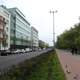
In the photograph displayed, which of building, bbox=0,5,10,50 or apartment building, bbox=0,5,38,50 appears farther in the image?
apartment building, bbox=0,5,38,50

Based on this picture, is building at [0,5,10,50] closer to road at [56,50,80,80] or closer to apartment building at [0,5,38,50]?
apartment building at [0,5,38,50]

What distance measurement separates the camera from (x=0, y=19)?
94.3 m

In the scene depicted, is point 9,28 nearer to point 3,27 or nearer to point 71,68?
point 3,27

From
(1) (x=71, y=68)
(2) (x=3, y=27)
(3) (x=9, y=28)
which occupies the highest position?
(3) (x=9, y=28)

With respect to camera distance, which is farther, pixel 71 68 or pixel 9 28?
pixel 9 28

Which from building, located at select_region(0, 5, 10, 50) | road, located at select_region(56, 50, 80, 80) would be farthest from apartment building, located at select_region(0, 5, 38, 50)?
road, located at select_region(56, 50, 80, 80)

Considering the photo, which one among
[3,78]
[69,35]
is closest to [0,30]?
[69,35]

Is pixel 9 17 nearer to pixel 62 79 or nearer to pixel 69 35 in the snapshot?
pixel 69 35

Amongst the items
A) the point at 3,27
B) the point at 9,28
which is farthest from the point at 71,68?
the point at 9,28

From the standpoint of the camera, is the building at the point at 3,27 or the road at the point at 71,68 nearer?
the road at the point at 71,68

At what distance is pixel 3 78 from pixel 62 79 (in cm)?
715

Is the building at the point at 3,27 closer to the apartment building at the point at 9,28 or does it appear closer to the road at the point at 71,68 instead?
the apartment building at the point at 9,28

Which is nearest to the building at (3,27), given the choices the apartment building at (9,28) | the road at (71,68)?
the apartment building at (9,28)

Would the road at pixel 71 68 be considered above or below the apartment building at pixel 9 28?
below
